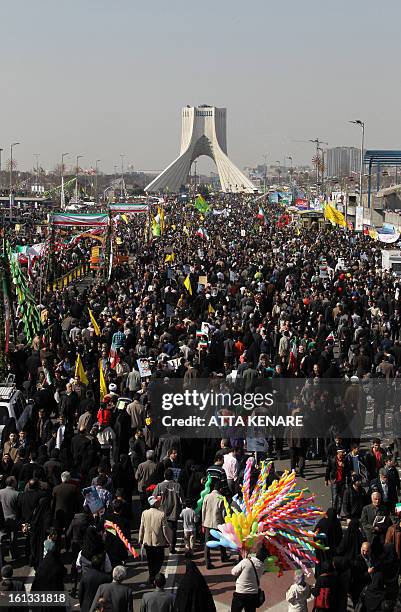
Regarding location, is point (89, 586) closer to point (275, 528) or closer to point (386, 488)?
point (275, 528)

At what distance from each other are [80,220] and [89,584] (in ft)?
92.1

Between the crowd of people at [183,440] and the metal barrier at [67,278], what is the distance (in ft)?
2.88

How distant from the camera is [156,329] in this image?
19969mm

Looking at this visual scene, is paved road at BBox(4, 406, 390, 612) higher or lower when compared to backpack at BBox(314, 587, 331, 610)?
lower

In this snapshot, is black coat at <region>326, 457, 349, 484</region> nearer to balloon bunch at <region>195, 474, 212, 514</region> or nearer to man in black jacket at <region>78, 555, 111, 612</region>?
balloon bunch at <region>195, 474, 212, 514</region>

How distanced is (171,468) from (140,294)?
14.5 m

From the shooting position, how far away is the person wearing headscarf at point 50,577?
8.22m

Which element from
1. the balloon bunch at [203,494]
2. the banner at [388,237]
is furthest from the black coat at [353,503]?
the banner at [388,237]

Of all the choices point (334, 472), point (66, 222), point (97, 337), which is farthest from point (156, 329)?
point (66, 222)

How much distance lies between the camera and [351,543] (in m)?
8.91

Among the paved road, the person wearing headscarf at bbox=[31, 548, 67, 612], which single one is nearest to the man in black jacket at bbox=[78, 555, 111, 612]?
the person wearing headscarf at bbox=[31, 548, 67, 612]

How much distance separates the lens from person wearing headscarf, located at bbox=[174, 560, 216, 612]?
7734 millimetres

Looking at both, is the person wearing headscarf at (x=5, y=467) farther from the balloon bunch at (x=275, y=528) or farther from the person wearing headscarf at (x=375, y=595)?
the person wearing headscarf at (x=375, y=595)

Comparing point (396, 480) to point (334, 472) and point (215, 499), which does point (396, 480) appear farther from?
point (215, 499)
